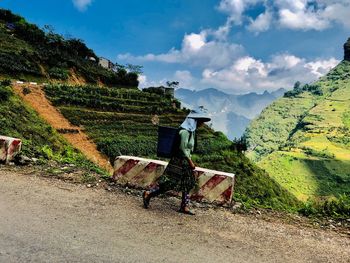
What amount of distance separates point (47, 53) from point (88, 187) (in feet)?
168

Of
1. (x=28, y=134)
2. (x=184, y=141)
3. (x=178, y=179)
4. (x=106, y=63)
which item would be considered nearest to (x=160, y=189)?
(x=178, y=179)

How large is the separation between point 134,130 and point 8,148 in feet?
99.4

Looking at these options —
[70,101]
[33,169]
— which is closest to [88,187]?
[33,169]

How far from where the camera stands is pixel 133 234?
562cm

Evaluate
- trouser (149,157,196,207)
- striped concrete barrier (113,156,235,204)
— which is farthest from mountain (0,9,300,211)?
trouser (149,157,196,207)

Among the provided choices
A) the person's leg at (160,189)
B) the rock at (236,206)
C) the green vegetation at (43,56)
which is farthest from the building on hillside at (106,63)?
the person's leg at (160,189)

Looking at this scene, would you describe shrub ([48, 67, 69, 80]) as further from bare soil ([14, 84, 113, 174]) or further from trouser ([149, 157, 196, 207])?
trouser ([149, 157, 196, 207])

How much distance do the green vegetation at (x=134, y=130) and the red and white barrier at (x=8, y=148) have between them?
895 inches

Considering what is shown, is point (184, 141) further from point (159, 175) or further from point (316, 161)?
point (316, 161)

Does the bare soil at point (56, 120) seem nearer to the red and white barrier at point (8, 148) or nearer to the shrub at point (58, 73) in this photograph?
the shrub at point (58, 73)

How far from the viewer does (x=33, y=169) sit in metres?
9.72

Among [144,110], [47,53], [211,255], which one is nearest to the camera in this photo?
[211,255]

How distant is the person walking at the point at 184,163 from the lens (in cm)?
686

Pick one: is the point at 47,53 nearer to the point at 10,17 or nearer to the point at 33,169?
the point at 10,17
